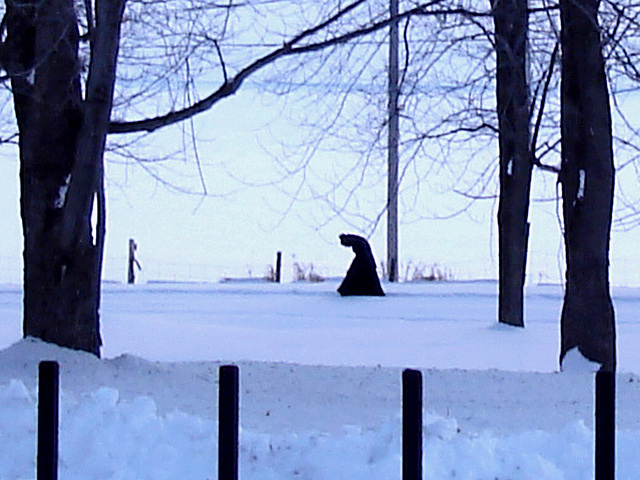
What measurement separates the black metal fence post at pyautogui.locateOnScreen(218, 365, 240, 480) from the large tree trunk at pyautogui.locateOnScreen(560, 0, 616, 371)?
220 inches

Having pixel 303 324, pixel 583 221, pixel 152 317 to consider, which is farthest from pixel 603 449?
pixel 152 317

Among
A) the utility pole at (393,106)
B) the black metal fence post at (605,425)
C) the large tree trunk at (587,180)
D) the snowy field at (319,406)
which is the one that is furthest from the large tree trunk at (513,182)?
the black metal fence post at (605,425)

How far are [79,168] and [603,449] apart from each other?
5767 mm

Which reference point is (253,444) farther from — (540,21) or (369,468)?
(540,21)

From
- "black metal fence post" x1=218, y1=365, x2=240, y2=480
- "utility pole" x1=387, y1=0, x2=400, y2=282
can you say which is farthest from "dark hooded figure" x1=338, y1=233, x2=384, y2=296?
"black metal fence post" x1=218, y1=365, x2=240, y2=480

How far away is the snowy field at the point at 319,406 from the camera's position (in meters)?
6.21

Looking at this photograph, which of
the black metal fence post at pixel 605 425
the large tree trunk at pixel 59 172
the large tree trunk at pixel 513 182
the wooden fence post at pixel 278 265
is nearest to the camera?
the black metal fence post at pixel 605 425

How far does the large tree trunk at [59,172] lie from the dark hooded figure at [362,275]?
12.8 meters

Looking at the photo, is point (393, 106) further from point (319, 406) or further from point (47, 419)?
point (47, 419)

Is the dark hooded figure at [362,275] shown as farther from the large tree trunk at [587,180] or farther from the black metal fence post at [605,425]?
the black metal fence post at [605,425]

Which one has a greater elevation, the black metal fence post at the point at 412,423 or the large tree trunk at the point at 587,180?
the large tree trunk at the point at 587,180

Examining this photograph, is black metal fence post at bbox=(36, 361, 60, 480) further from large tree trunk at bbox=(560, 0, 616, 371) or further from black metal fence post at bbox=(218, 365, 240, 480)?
large tree trunk at bbox=(560, 0, 616, 371)

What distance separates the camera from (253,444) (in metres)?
6.49

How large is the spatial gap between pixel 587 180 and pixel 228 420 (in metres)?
5.67
